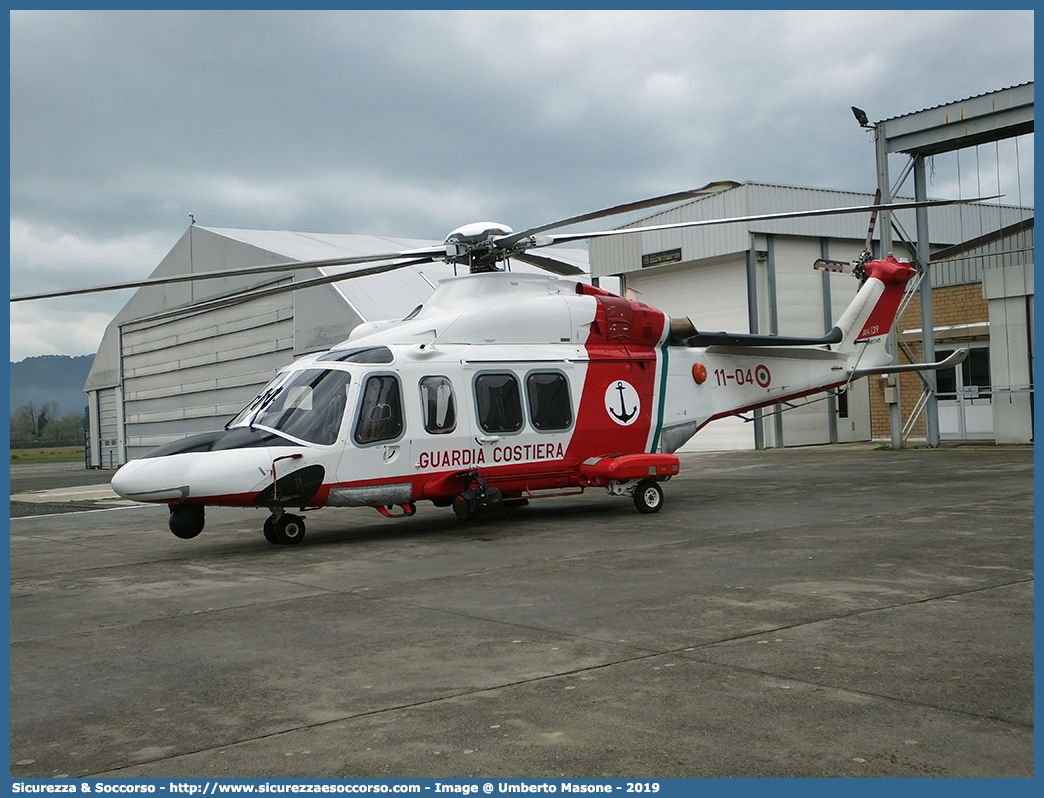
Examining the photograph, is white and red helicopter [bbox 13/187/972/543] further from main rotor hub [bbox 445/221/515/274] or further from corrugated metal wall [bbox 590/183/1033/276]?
corrugated metal wall [bbox 590/183/1033/276]

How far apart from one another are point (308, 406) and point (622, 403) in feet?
14.4

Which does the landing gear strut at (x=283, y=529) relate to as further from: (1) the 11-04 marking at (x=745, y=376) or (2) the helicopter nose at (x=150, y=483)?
(1) the 11-04 marking at (x=745, y=376)

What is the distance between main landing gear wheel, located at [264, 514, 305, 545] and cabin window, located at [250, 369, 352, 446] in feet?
3.68

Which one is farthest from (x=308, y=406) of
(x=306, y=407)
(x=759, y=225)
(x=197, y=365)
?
(x=197, y=365)

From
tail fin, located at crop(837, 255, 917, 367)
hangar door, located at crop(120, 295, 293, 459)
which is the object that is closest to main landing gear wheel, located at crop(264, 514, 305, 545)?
tail fin, located at crop(837, 255, 917, 367)

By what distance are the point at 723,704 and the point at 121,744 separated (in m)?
2.69

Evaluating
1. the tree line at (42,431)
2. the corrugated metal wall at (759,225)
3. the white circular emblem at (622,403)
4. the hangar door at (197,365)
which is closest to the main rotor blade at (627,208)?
the white circular emblem at (622,403)

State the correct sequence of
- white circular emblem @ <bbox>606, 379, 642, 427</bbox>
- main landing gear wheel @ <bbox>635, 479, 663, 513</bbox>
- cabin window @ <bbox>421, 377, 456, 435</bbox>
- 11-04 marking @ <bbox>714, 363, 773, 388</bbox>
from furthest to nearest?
11-04 marking @ <bbox>714, 363, 773, 388</bbox>, white circular emblem @ <bbox>606, 379, 642, 427</bbox>, main landing gear wheel @ <bbox>635, 479, 663, 513</bbox>, cabin window @ <bbox>421, 377, 456, 435</bbox>

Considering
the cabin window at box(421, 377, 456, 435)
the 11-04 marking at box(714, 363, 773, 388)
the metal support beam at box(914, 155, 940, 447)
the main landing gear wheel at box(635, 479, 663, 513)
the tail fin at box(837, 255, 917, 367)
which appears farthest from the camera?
the metal support beam at box(914, 155, 940, 447)

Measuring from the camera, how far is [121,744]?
14.2 feet

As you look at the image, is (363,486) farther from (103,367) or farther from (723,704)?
(103,367)

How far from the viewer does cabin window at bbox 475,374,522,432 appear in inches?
476

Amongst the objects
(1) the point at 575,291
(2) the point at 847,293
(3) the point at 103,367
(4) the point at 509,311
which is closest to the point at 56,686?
(4) the point at 509,311

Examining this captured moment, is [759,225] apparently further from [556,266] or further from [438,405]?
[438,405]
